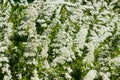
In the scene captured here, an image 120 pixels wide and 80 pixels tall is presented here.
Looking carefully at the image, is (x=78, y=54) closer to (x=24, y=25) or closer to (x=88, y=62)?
(x=88, y=62)

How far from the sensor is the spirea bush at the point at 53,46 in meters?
4.44

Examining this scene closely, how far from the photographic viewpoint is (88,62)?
456 centimetres

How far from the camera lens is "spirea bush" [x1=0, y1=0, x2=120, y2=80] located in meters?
4.44

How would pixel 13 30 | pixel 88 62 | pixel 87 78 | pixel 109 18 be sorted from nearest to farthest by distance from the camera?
pixel 87 78 < pixel 88 62 < pixel 13 30 < pixel 109 18

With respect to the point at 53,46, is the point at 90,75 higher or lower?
lower

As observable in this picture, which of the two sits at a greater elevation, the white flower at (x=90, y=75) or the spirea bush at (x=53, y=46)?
the spirea bush at (x=53, y=46)

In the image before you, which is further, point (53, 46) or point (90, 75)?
point (53, 46)

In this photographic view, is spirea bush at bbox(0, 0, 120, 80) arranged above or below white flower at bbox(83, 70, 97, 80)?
above

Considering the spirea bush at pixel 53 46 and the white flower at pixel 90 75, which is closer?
the white flower at pixel 90 75

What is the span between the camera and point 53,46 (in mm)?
4695

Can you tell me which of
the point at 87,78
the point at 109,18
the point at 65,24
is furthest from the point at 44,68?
the point at 109,18

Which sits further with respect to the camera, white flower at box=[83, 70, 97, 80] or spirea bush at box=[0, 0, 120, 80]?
spirea bush at box=[0, 0, 120, 80]

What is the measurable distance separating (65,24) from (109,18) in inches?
49.7

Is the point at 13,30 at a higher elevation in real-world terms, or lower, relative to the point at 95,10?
lower
